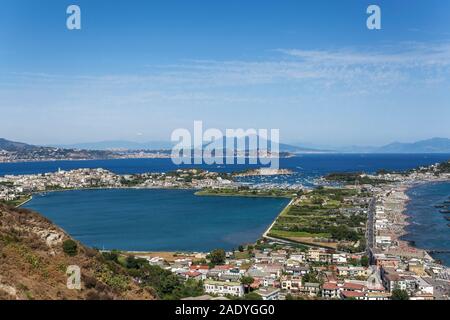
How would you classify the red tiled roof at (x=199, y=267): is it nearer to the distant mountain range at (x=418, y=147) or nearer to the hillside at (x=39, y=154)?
the hillside at (x=39, y=154)

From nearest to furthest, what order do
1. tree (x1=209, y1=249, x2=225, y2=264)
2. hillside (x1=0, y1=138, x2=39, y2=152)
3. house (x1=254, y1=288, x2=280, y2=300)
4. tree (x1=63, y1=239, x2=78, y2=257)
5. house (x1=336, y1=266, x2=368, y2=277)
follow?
1. tree (x1=63, y1=239, x2=78, y2=257)
2. house (x1=254, y1=288, x2=280, y2=300)
3. house (x1=336, y1=266, x2=368, y2=277)
4. tree (x1=209, y1=249, x2=225, y2=264)
5. hillside (x1=0, y1=138, x2=39, y2=152)

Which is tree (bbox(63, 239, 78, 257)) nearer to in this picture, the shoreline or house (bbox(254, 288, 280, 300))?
house (bbox(254, 288, 280, 300))

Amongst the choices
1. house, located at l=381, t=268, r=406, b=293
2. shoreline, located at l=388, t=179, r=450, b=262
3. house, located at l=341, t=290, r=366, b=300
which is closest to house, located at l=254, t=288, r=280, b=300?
house, located at l=341, t=290, r=366, b=300

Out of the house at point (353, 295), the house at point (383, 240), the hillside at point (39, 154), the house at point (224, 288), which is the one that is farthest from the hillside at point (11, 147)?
the house at point (353, 295)

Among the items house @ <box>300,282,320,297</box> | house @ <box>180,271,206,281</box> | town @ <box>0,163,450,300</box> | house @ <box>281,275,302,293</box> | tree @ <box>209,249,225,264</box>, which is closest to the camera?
town @ <box>0,163,450,300</box>

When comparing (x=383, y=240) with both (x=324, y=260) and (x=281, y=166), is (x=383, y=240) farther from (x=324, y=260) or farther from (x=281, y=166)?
(x=281, y=166)
